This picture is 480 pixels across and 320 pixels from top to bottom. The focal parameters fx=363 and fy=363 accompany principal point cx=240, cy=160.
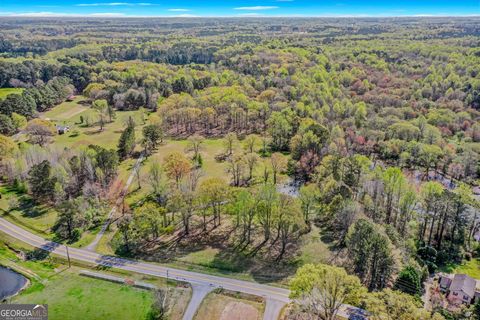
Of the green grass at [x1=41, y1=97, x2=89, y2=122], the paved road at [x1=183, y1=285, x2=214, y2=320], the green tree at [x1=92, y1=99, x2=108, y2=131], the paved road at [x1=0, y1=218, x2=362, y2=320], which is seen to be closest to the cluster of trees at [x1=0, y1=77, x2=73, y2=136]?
the green grass at [x1=41, y1=97, x2=89, y2=122]

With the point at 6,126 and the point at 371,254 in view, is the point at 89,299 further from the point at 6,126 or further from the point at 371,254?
the point at 6,126

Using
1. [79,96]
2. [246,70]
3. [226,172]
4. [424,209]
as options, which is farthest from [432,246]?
[79,96]

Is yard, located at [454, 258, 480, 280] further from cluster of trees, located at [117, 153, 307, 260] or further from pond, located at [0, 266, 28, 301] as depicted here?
pond, located at [0, 266, 28, 301]

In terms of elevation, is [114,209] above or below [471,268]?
above

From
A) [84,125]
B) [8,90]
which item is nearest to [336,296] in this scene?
[84,125]

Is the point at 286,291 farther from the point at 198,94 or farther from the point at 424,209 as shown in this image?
the point at 198,94

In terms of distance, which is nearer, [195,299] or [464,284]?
[195,299]
